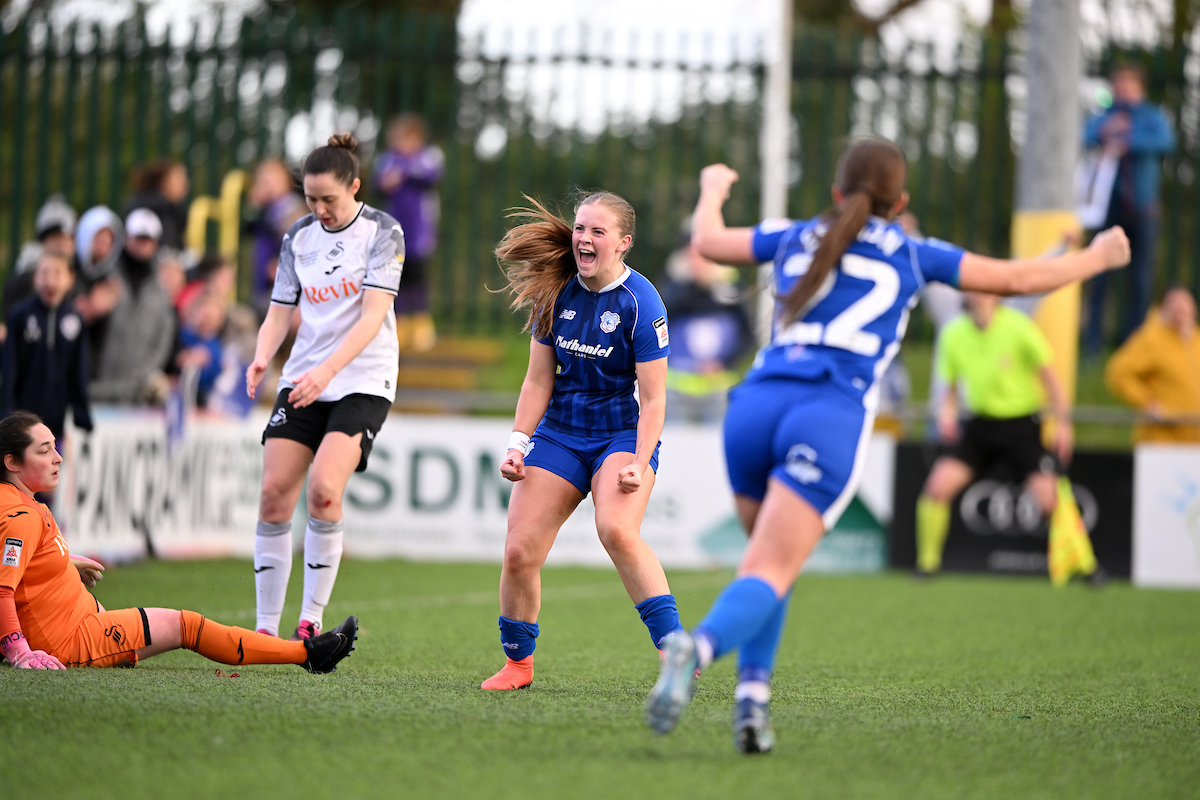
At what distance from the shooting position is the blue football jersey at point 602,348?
16.7 ft

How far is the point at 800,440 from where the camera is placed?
3918 mm

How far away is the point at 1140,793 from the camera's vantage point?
12.1 feet

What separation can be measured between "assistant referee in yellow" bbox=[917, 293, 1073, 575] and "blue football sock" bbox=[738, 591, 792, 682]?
286 inches

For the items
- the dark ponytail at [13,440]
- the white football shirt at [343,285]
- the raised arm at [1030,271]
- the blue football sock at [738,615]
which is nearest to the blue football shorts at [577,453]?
the white football shirt at [343,285]

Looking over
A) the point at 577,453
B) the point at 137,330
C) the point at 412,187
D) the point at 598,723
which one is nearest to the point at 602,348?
the point at 577,453

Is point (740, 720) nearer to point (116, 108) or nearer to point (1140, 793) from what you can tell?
point (1140, 793)

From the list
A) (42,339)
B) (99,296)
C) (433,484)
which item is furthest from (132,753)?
(433,484)

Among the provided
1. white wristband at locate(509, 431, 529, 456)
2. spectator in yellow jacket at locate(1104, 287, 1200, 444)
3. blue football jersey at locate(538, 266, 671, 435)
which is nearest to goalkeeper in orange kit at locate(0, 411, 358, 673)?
white wristband at locate(509, 431, 529, 456)

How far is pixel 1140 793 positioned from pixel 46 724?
311cm

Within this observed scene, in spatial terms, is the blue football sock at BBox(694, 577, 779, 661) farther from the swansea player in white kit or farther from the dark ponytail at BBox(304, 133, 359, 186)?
the dark ponytail at BBox(304, 133, 359, 186)

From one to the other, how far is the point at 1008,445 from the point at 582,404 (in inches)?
264

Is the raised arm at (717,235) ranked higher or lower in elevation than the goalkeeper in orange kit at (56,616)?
higher

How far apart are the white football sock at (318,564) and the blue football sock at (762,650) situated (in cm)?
244

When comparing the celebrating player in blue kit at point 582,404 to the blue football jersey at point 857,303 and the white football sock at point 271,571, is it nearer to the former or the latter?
the blue football jersey at point 857,303
